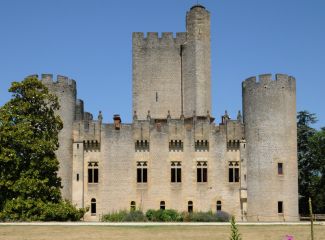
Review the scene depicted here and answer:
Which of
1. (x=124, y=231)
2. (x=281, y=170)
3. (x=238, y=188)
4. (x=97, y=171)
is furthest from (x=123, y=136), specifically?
(x=124, y=231)

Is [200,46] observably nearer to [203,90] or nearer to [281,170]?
[203,90]

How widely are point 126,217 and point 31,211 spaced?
7308mm

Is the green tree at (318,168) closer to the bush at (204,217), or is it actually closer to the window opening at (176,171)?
the bush at (204,217)

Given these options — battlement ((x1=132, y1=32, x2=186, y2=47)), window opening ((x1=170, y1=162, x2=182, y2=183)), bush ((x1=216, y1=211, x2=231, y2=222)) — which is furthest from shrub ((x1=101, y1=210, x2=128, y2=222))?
battlement ((x1=132, y1=32, x2=186, y2=47))

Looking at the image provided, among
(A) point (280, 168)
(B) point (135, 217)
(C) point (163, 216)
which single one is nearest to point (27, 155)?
(B) point (135, 217)

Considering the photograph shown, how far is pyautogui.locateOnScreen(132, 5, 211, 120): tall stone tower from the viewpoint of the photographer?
4691 cm

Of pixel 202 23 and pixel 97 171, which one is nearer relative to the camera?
pixel 97 171

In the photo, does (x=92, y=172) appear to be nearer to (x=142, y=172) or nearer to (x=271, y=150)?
(x=142, y=172)

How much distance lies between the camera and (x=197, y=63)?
153 feet

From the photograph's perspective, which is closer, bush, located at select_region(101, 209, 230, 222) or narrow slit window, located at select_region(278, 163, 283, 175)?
bush, located at select_region(101, 209, 230, 222)

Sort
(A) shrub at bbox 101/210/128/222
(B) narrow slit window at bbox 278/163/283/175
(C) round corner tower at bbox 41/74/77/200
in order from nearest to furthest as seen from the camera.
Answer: (A) shrub at bbox 101/210/128/222, (B) narrow slit window at bbox 278/163/283/175, (C) round corner tower at bbox 41/74/77/200

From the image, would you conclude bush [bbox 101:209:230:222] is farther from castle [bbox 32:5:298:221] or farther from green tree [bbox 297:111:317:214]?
green tree [bbox 297:111:317:214]

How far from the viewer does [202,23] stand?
4759cm

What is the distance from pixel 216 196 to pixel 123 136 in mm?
8916
